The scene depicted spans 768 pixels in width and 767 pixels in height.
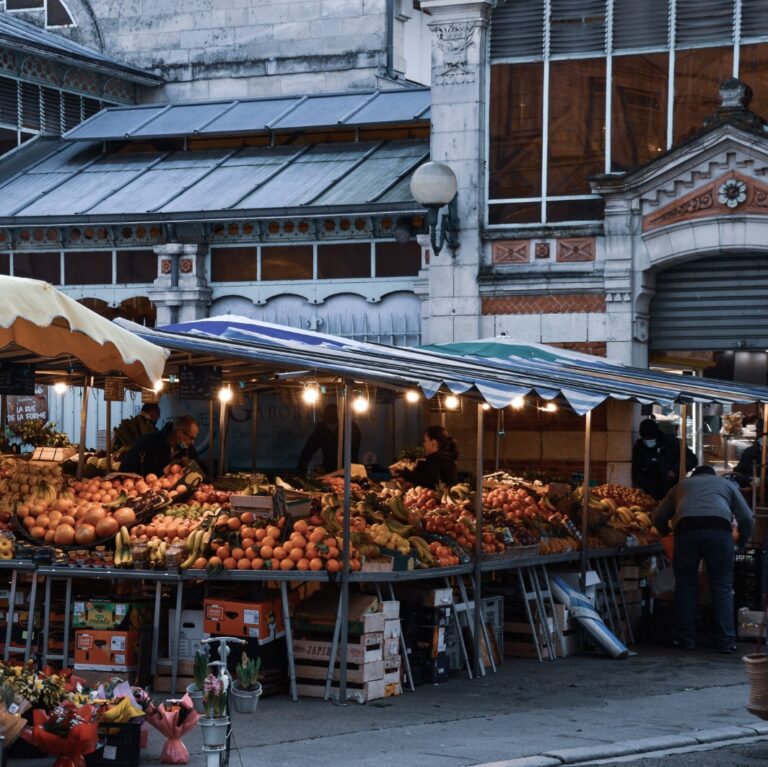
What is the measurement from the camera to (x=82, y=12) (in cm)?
3144

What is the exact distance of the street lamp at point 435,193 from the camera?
2222cm

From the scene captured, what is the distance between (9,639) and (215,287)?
12.4m

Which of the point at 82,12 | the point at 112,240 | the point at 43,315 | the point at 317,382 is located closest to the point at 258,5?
the point at 82,12

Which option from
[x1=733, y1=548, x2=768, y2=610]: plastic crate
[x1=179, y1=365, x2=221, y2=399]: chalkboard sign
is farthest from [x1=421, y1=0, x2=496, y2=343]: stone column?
[x1=179, y1=365, x2=221, y2=399]: chalkboard sign

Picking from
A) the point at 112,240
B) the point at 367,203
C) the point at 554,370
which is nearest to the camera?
the point at 554,370

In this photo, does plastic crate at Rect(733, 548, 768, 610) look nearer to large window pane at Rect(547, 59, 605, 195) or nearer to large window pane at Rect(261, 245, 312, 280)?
large window pane at Rect(547, 59, 605, 195)

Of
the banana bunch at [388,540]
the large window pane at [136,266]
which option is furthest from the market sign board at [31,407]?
the banana bunch at [388,540]

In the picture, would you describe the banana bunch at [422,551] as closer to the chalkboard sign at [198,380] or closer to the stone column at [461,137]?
the chalkboard sign at [198,380]

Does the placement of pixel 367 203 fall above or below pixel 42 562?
above

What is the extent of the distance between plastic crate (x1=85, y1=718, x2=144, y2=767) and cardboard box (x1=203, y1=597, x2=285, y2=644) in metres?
2.75

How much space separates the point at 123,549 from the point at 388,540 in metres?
2.16

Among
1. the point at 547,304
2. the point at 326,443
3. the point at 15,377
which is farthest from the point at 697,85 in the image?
the point at 15,377

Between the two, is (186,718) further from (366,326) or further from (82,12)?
(82,12)

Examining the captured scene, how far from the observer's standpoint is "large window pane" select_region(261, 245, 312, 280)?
24.7 meters
